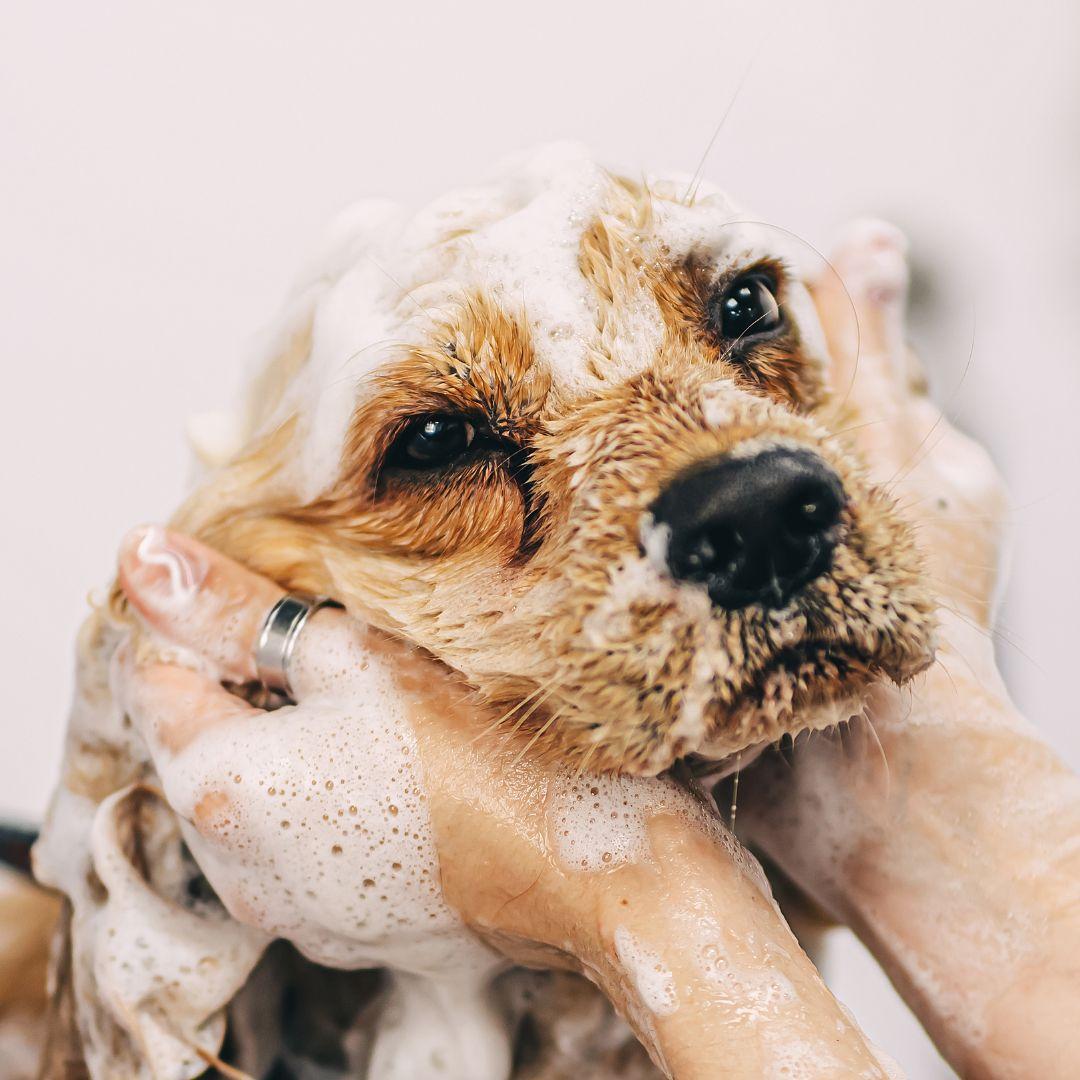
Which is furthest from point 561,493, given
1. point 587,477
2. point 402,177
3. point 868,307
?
point 402,177

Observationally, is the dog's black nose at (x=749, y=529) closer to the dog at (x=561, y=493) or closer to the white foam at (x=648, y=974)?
the dog at (x=561, y=493)

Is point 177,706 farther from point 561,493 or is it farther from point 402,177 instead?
point 402,177

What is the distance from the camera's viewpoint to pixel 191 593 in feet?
3.46

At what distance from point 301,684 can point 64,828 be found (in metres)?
0.44

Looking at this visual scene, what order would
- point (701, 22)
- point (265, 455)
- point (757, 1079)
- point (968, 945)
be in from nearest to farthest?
1. point (757, 1079)
2. point (968, 945)
3. point (265, 455)
4. point (701, 22)

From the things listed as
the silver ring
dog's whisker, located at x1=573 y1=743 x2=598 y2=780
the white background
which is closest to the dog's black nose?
dog's whisker, located at x1=573 y1=743 x2=598 y2=780

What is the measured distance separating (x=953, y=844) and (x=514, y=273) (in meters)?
0.64

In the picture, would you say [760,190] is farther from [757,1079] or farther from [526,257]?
[757,1079]

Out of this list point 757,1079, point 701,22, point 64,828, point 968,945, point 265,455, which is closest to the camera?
point 757,1079

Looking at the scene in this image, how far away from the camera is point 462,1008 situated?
3.71ft

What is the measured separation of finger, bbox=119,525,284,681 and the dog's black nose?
1.46ft

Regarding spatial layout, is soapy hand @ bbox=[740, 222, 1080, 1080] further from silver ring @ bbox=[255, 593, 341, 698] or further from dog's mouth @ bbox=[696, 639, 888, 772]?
silver ring @ bbox=[255, 593, 341, 698]

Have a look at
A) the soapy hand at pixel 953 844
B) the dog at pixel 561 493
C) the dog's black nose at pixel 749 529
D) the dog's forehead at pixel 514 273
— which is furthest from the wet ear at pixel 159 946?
the dog's black nose at pixel 749 529

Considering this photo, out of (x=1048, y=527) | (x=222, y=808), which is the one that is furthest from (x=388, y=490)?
(x=1048, y=527)
